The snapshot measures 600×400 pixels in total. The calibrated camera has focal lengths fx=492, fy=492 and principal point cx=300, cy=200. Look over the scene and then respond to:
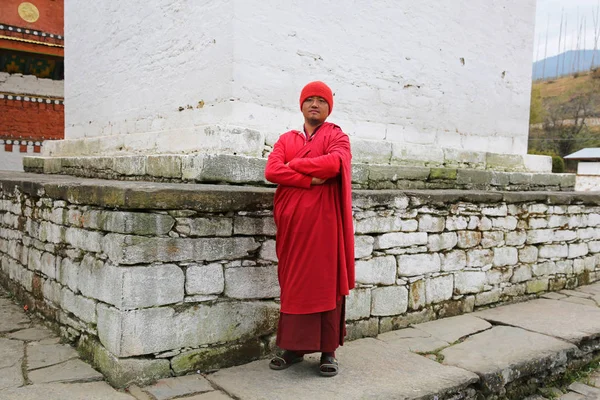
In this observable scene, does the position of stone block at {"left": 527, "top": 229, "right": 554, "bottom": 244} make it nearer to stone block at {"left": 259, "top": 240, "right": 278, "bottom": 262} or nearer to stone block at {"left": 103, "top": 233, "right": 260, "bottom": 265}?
stone block at {"left": 259, "top": 240, "right": 278, "bottom": 262}

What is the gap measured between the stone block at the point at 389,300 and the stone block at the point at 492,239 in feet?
3.83

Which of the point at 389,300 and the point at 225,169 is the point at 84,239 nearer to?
the point at 225,169

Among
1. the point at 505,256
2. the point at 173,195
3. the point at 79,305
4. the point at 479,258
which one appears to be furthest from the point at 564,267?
the point at 79,305

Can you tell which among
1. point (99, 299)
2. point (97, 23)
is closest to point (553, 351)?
point (99, 299)

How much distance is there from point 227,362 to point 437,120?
3.38 meters

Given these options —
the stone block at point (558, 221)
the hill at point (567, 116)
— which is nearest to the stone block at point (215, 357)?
the stone block at point (558, 221)

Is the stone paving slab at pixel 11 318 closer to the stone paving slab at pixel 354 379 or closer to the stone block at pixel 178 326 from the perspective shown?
the stone block at pixel 178 326

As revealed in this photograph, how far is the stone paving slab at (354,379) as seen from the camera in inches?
108

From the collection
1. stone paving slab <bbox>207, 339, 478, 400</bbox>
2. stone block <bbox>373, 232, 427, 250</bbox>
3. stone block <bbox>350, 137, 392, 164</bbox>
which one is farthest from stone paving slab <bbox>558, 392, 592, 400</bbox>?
stone block <bbox>350, 137, 392, 164</bbox>

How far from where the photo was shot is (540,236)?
5.43 metres

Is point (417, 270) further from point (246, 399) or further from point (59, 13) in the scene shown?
point (59, 13)

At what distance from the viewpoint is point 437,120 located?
5184 mm

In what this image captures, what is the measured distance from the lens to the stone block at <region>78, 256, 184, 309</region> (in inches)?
109

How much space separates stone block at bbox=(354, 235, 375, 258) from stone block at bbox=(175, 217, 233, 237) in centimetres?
111
